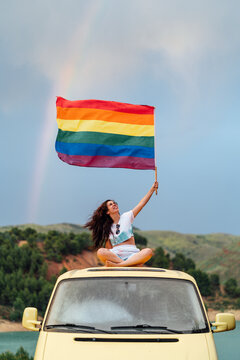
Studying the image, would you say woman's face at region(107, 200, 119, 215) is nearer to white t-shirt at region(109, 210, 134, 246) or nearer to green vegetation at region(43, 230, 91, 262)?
white t-shirt at region(109, 210, 134, 246)

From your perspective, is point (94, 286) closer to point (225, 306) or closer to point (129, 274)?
point (129, 274)

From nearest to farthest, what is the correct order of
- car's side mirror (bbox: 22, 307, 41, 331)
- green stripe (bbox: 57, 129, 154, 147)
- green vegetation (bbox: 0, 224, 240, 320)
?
car's side mirror (bbox: 22, 307, 41, 331), green stripe (bbox: 57, 129, 154, 147), green vegetation (bbox: 0, 224, 240, 320)

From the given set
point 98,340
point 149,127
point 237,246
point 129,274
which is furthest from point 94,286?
point 237,246

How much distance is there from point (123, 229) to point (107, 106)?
3690mm

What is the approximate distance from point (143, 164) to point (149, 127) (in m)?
0.87

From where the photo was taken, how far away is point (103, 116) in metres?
10.4

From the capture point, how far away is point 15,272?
6197 centimetres

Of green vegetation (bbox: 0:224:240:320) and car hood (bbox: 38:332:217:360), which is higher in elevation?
car hood (bbox: 38:332:217:360)

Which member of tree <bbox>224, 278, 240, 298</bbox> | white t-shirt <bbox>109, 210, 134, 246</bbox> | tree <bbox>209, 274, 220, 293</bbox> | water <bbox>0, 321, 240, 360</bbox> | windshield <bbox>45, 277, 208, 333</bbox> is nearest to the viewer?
windshield <bbox>45, 277, 208, 333</bbox>

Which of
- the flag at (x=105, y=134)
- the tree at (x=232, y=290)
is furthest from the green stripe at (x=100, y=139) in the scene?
the tree at (x=232, y=290)

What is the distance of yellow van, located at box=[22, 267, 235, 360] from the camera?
418 centimetres

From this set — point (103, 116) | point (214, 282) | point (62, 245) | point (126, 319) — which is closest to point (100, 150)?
point (103, 116)

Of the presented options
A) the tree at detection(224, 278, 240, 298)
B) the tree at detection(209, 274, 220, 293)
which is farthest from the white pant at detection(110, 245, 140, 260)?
the tree at detection(209, 274, 220, 293)

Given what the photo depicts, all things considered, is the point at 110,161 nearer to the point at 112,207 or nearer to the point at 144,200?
the point at 144,200
